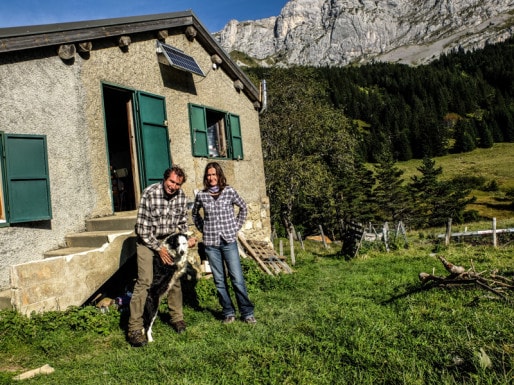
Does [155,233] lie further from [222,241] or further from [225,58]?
[225,58]

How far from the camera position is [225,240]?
4734 mm

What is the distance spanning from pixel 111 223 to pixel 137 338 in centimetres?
243

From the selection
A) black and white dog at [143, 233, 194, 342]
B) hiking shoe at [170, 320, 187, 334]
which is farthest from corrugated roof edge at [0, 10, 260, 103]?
hiking shoe at [170, 320, 187, 334]

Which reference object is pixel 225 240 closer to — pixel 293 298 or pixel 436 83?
pixel 293 298

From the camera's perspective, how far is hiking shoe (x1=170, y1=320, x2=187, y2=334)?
4514 millimetres

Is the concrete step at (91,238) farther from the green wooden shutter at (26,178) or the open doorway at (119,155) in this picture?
the open doorway at (119,155)

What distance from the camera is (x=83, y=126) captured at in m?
6.38

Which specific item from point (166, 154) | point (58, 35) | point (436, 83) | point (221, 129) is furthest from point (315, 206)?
point (436, 83)

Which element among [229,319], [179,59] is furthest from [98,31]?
[229,319]

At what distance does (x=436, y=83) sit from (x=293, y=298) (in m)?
108

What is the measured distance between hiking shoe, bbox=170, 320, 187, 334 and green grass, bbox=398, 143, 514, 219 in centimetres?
4490

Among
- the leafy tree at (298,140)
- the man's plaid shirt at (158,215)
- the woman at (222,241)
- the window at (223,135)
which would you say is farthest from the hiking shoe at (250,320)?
the leafy tree at (298,140)

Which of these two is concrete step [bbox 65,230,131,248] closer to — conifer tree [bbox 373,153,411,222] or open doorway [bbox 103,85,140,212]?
open doorway [bbox 103,85,140,212]

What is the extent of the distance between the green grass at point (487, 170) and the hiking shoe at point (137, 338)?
45395 mm
